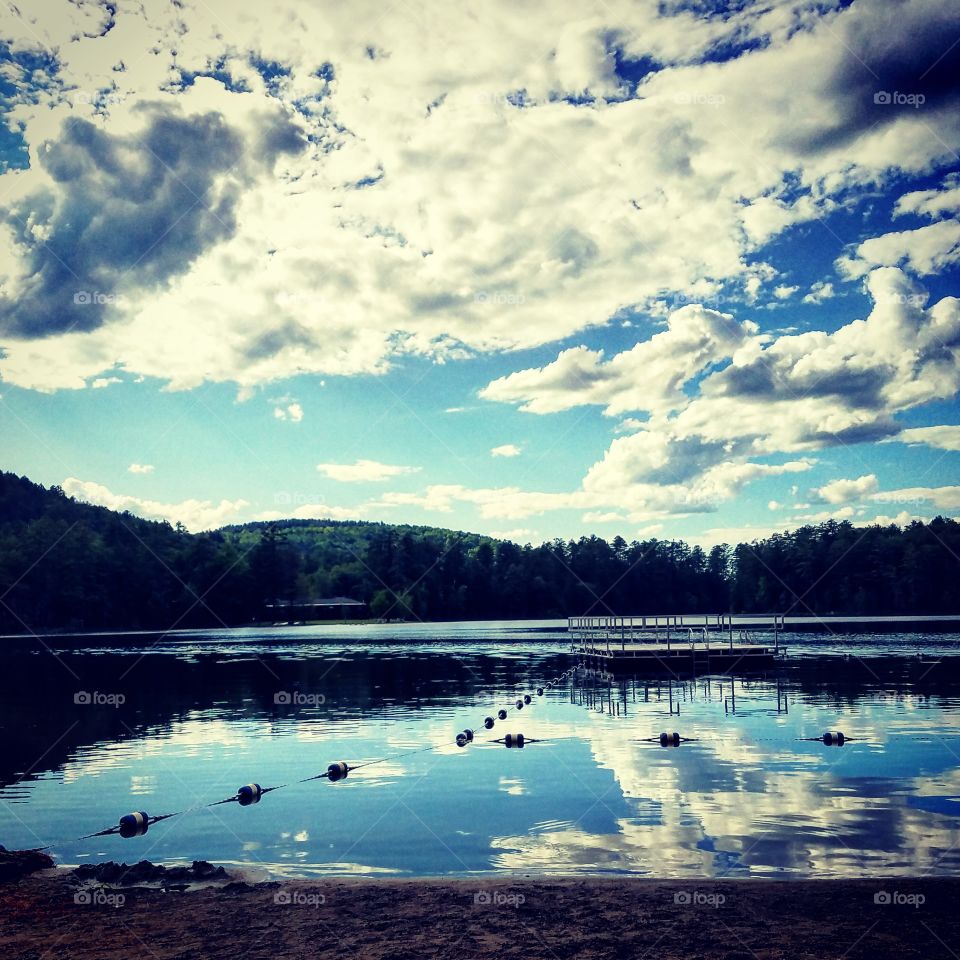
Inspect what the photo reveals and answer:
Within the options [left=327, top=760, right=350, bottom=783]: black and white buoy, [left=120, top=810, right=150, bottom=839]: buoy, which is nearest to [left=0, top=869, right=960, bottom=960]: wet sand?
[left=120, top=810, right=150, bottom=839]: buoy

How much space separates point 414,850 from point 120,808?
8672 mm

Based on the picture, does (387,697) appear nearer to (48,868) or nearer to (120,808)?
(120,808)

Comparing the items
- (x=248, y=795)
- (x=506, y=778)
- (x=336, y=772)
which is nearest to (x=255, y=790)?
(x=248, y=795)

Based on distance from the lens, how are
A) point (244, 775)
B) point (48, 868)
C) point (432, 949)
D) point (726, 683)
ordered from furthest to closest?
point (726, 683), point (244, 775), point (48, 868), point (432, 949)

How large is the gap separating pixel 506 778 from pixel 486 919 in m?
12.1

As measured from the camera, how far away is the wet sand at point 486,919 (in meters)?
12.2

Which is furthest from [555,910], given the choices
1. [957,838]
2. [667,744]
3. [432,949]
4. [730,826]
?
[667,744]

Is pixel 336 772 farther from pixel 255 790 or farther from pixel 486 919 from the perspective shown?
pixel 486 919

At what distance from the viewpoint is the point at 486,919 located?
13.4 metres

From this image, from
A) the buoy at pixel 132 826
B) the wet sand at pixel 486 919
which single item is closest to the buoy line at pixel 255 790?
the buoy at pixel 132 826

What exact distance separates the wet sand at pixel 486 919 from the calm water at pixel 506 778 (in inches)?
58.9

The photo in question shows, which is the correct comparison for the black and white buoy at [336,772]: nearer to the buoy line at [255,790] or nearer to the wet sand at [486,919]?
the buoy line at [255,790]

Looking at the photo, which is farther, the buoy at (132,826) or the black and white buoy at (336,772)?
the black and white buoy at (336,772)

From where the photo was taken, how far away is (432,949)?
40.1ft
